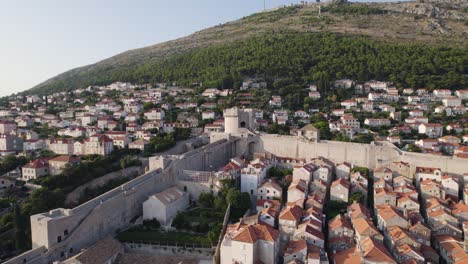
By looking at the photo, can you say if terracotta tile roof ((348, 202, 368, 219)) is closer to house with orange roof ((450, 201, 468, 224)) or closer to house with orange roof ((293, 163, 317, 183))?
house with orange roof ((293, 163, 317, 183))

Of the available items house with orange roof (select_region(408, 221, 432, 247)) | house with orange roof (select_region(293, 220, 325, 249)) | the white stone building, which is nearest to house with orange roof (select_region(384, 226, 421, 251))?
house with orange roof (select_region(408, 221, 432, 247))

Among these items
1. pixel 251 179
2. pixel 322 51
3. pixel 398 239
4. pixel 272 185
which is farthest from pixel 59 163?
pixel 322 51

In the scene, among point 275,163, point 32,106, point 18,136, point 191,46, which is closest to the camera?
point 275,163

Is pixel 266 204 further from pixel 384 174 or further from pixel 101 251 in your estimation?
pixel 384 174

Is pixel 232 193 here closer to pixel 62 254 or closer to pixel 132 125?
pixel 62 254

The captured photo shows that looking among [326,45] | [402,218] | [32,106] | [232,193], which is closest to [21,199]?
[232,193]

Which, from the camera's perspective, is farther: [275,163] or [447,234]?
[275,163]

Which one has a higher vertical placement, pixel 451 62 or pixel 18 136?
pixel 451 62
